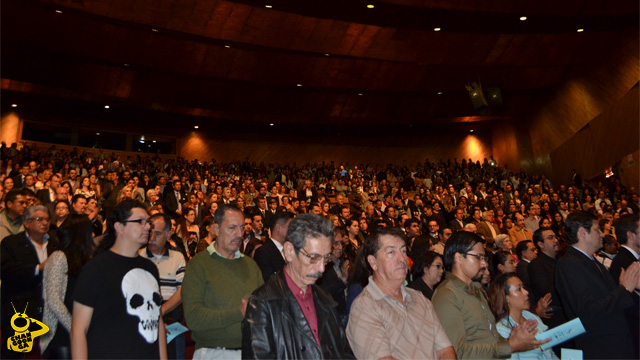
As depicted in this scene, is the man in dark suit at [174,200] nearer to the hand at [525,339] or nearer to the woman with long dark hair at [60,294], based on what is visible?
the woman with long dark hair at [60,294]

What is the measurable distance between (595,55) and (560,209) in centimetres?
772

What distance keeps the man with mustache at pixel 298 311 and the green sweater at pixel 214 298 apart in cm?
50

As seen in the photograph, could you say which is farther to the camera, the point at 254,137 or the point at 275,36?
the point at 254,137

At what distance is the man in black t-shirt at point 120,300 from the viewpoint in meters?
2.22

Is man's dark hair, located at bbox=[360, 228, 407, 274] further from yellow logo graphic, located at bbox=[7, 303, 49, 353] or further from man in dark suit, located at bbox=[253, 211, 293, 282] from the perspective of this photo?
yellow logo graphic, located at bbox=[7, 303, 49, 353]

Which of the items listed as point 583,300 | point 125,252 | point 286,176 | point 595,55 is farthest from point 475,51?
point 125,252

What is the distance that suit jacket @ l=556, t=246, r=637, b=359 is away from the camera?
301 cm

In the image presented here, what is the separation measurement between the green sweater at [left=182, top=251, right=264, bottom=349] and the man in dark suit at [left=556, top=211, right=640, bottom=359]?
7.21 feet

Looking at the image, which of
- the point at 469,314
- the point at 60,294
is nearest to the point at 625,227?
the point at 469,314

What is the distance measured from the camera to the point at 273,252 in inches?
160

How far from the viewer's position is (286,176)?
1767 centimetres

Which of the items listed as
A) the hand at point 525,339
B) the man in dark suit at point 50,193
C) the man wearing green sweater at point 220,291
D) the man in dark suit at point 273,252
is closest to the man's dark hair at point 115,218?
the man wearing green sweater at point 220,291

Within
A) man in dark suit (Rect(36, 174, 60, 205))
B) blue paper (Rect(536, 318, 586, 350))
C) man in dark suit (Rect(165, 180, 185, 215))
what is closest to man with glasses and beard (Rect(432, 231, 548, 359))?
blue paper (Rect(536, 318, 586, 350))

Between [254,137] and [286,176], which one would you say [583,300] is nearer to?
[286,176]
